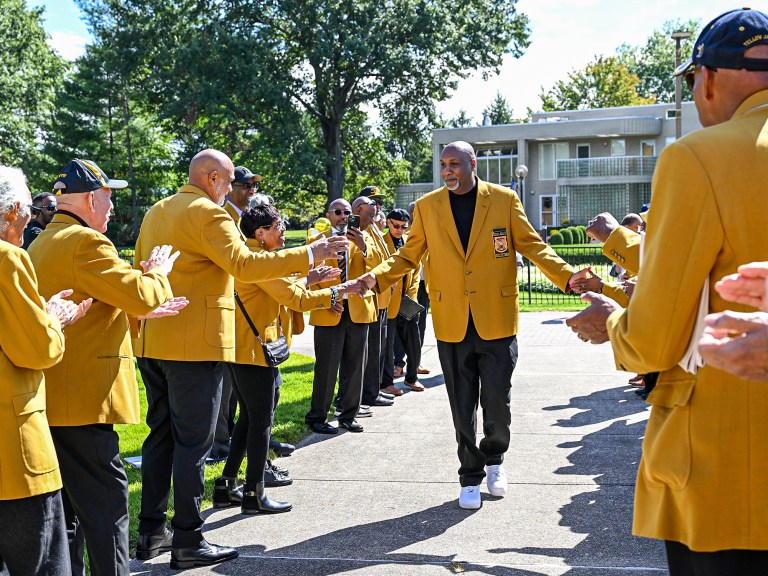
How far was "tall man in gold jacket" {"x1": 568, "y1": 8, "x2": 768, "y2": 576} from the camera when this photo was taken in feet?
7.59

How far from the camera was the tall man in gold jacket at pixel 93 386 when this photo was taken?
4.21 meters

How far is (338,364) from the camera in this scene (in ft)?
29.8

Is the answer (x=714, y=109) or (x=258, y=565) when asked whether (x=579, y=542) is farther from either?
(x=714, y=109)

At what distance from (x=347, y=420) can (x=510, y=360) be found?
9.69 ft

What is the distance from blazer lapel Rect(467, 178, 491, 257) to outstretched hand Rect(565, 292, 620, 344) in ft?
11.6

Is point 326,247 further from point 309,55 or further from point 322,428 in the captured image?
point 309,55

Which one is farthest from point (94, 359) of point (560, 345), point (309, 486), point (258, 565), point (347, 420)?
point (560, 345)

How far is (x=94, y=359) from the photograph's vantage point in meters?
4.29

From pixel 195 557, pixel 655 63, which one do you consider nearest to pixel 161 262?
pixel 195 557

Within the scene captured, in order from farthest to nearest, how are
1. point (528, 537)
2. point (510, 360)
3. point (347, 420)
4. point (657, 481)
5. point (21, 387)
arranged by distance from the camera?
point (347, 420), point (510, 360), point (528, 537), point (21, 387), point (657, 481)

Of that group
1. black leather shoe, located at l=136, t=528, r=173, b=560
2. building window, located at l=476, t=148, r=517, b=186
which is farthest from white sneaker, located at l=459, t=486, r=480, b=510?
building window, located at l=476, t=148, r=517, b=186

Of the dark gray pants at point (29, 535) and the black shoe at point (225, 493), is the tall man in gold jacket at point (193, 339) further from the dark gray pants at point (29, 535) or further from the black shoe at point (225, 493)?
the dark gray pants at point (29, 535)

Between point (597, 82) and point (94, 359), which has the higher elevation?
point (597, 82)

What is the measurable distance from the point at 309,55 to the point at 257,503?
35.9 meters
